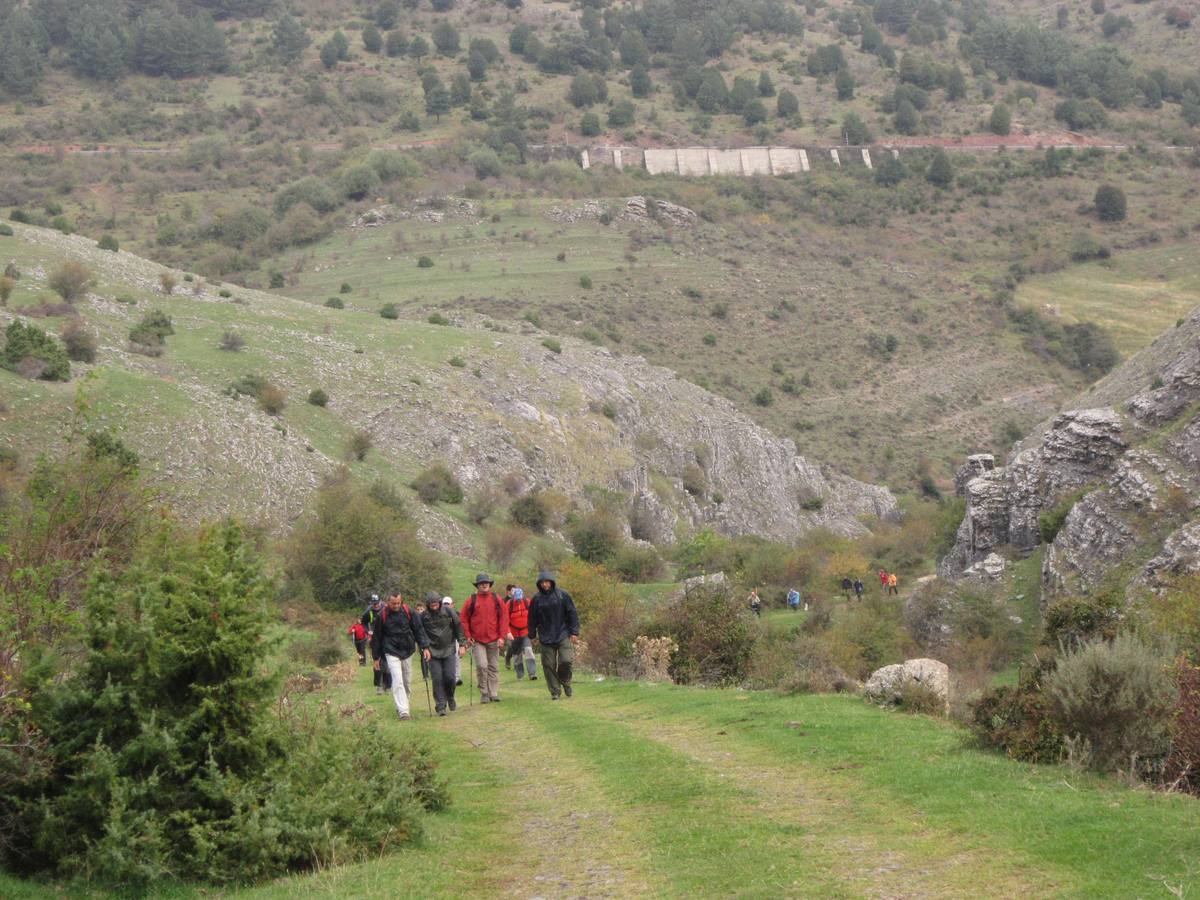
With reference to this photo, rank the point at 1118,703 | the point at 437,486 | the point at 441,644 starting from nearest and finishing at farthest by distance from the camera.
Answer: the point at 1118,703
the point at 441,644
the point at 437,486

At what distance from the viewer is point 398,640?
1623 centimetres

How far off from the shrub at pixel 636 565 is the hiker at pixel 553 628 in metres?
28.2

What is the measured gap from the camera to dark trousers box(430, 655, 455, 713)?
16.4 metres

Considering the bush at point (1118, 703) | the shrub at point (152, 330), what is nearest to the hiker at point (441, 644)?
the bush at point (1118, 703)

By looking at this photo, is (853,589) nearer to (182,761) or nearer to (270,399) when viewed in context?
(270,399)

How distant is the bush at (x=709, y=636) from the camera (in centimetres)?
2027

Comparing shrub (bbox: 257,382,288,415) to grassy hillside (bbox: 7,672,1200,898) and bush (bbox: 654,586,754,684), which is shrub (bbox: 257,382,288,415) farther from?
grassy hillside (bbox: 7,672,1200,898)

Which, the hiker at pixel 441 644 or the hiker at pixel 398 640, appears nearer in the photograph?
the hiker at pixel 398 640

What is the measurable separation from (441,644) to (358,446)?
32.0 meters

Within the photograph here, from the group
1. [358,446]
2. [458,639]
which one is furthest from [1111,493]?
[358,446]

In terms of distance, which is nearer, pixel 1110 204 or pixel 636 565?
pixel 636 565

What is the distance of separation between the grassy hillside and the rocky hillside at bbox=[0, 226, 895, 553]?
1041 inches

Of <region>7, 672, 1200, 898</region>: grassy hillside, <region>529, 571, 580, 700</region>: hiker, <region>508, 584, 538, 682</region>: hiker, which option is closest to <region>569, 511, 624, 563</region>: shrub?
<region>508, 584, 538, 682</region>: hiker

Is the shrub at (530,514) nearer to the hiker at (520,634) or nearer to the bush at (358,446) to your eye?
the bush at (358,446)
